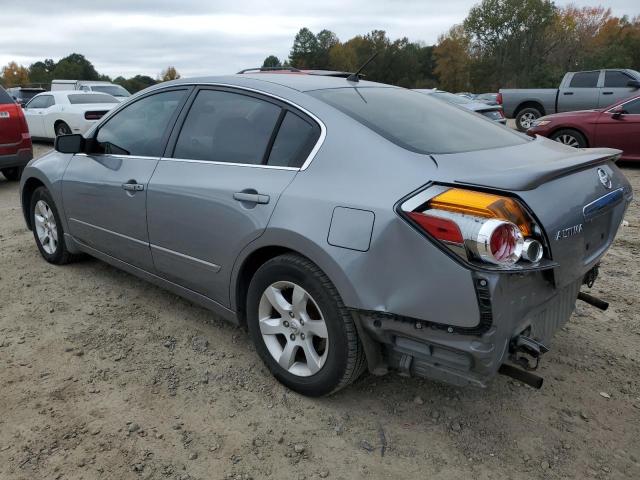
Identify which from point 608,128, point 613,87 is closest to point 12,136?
point 608,128

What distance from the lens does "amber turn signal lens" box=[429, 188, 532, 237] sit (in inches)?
79.4

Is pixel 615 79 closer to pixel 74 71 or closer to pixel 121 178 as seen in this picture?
pixel 121 178

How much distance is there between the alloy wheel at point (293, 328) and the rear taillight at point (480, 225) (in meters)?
0.71

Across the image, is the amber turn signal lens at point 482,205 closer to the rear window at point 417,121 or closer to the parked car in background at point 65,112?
the rear window at point 417,121

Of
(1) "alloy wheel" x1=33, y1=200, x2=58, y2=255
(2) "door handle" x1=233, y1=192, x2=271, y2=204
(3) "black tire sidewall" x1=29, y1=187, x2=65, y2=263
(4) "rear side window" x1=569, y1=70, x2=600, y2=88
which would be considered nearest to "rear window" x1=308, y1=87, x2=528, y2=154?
(2) "door handle" x1=233, y1=192, x2=271, y2=204

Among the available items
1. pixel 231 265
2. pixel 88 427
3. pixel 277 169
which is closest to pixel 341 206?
pixel 277 169

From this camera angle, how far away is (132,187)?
3.42 meters

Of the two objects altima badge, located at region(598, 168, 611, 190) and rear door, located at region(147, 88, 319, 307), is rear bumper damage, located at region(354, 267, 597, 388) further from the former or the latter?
rear door, located at region(147, 88, 319, 307)

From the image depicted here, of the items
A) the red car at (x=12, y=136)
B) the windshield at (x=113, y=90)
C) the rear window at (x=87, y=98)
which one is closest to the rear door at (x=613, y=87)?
the rear window at (x=87, y=98)

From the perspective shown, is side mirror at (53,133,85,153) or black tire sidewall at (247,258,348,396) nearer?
black tire sidewall at (247,258,348,396)

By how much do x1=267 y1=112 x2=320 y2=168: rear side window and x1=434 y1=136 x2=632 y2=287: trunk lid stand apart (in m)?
0.65

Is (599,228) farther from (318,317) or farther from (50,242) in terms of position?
(50,242)

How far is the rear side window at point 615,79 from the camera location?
13.4 meters

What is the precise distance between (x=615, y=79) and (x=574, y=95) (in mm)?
973
